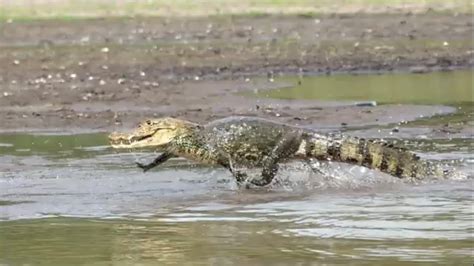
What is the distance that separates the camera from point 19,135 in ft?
48.1

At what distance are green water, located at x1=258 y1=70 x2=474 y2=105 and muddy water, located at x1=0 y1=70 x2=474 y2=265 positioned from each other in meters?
4.40

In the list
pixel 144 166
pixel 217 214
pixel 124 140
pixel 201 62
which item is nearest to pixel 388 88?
pixel 201 62

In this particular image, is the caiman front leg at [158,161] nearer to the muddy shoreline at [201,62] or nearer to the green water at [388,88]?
the muddy shoreline at [201,62]

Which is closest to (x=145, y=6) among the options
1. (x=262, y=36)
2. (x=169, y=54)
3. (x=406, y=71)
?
(x=262, y=36)

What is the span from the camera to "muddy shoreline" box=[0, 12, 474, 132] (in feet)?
52.2

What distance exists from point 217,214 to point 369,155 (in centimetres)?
198

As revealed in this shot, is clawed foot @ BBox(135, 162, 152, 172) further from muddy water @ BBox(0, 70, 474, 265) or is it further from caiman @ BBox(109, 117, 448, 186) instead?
caiman @ BBox(109, 117, 448, 186)

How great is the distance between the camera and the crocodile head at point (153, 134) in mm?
10734

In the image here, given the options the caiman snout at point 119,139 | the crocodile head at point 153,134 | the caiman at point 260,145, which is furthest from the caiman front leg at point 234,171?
the caiman snout at point 119,139

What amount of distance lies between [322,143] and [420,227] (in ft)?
8.01

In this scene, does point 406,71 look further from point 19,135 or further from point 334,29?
point 19,135

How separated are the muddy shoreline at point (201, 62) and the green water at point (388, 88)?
1.90 feet

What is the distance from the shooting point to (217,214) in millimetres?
9305

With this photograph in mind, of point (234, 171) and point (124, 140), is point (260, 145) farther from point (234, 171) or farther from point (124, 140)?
point (124, 140)
